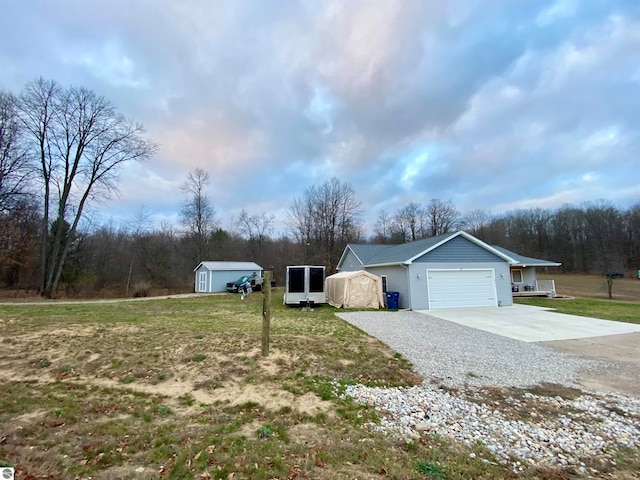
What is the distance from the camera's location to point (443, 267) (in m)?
14.5

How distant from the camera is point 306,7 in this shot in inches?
401

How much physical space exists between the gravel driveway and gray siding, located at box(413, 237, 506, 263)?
5.47 metres

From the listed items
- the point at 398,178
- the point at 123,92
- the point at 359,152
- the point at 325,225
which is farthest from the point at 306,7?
the point at 325,225

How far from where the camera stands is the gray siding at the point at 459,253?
1452cm

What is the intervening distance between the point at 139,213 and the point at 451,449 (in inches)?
1462

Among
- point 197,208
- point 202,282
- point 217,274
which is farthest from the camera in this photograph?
point 197,208

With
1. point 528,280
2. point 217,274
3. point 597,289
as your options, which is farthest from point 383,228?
point 217,274

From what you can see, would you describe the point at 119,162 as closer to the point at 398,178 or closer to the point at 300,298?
the point at 300,298

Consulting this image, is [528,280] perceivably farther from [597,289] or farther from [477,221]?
[477,221]

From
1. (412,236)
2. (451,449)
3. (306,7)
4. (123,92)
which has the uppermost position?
(306,7)

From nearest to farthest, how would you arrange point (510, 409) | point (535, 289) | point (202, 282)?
point (510, 409) → point (535, 289) → point (202, 282)

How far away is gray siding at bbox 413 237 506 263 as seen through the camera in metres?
14.5

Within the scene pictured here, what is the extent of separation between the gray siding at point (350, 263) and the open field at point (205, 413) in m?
14.1

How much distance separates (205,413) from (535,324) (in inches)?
429
